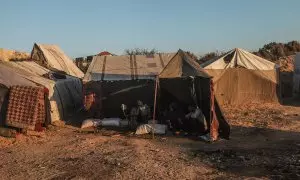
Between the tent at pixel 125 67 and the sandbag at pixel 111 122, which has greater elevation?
the tent at pixel 125 67

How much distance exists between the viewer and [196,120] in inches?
546

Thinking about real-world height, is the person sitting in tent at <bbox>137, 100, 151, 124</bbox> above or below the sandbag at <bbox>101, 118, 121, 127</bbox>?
above

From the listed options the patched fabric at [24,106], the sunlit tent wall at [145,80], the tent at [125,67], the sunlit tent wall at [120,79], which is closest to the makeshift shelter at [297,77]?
the tent at [125,67]

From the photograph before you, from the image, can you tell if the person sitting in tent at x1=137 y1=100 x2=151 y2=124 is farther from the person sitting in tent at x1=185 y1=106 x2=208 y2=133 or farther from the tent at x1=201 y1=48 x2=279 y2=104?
the tent at x1=201 y1=48 x2=279 y2=104

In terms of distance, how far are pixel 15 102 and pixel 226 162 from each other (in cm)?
735

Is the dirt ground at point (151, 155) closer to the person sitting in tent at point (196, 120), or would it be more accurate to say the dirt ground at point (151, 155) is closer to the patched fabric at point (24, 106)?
the patched fabric at point (24, 106)

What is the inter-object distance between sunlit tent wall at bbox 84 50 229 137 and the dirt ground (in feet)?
5.26

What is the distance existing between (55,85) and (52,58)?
6.59 metres

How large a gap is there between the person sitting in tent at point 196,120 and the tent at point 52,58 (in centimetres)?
1046

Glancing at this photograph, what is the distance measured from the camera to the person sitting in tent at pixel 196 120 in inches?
540

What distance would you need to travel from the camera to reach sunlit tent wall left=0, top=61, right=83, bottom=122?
1701 centimetres

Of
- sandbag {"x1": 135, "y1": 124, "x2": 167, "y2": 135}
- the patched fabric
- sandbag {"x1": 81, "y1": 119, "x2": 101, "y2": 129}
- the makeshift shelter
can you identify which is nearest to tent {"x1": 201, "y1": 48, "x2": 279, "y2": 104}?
the makeshift shelter

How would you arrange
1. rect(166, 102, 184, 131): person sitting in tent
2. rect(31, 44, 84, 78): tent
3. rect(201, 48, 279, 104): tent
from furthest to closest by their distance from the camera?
rect(31, 44, 84, 78): tent < rect(201, 48, 279, 104): tent < rect(166, 102, 184, 131): person sitting in tent

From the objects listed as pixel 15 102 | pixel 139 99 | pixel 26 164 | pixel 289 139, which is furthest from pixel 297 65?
pixel 26 164
